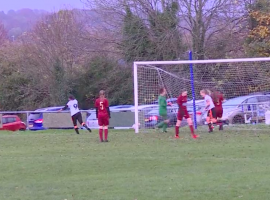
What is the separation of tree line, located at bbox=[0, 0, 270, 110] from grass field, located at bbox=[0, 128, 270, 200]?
53.7ft

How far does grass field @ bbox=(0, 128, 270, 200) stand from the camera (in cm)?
1038

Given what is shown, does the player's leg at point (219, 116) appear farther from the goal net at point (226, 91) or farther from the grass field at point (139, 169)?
the grass field at point (139, 169)

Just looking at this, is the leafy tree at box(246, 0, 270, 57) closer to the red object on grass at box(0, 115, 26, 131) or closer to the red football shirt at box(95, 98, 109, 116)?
the red object on grass at box(0, 115, 26, 131)

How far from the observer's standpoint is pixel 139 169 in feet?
43.6

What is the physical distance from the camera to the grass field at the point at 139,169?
34.1 feet

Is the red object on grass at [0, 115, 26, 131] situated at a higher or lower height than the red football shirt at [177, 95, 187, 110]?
lower

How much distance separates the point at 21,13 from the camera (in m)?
148

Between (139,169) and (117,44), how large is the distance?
88.3 feet

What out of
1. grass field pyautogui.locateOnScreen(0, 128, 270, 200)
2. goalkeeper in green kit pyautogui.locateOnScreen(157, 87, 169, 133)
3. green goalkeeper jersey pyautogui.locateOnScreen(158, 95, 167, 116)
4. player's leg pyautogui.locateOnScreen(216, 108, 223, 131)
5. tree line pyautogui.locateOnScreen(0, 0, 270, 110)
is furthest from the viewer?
tree line pyautogui.locateOnScreen(0, 0, 270, 110)

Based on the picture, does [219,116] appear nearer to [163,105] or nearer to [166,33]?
[163,105]

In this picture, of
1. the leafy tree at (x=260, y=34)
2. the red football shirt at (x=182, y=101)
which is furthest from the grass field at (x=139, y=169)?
the leafy tree at (x=260, y=34)

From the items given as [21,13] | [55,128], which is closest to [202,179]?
[55,128]

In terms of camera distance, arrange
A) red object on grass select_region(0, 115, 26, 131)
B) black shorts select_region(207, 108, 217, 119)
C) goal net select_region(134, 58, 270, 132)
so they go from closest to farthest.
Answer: black shorts select_region(207, 108, 217, 119) → goal net select_region(134, 58, 270, 132) → red object on grass select_region(0, 115, 26, 131)

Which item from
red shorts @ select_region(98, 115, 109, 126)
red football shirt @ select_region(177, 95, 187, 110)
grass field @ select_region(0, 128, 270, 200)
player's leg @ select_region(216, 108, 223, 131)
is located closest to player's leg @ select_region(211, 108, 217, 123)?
player's leg @ select_region(216, 108, 223, 131)
